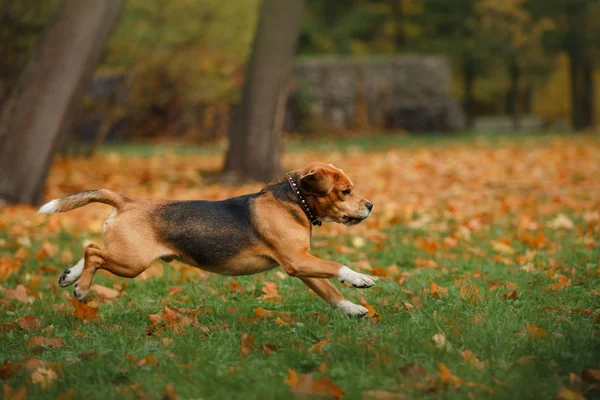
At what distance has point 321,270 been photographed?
5043 mm

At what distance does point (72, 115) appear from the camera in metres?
11.6

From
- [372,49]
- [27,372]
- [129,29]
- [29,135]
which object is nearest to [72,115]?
[29,135]

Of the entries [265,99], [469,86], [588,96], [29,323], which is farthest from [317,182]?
[469,86]

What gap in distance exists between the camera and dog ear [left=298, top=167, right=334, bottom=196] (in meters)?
5.21

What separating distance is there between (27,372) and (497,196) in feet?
27.4

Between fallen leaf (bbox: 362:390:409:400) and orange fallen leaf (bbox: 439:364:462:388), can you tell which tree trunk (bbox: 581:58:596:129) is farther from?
fallen leaf (bbox: 362:390:409:400)

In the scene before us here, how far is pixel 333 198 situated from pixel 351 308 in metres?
0.80

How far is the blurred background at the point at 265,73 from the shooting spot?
1130 cm

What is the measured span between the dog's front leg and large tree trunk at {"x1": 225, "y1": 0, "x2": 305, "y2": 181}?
787cm

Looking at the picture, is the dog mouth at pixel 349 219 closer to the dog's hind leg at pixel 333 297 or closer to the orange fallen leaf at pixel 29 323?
the dog's hind leg at pixel 333 297

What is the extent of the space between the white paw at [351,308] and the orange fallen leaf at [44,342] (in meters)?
1.82

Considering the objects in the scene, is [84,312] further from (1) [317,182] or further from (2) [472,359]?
(2) [472,359]

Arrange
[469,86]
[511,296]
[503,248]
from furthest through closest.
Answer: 1. [469,86]
2. [503,248]
3. [511,296]

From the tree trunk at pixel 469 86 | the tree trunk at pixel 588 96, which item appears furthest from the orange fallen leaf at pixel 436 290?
the tree trunk at pixel 469 86
